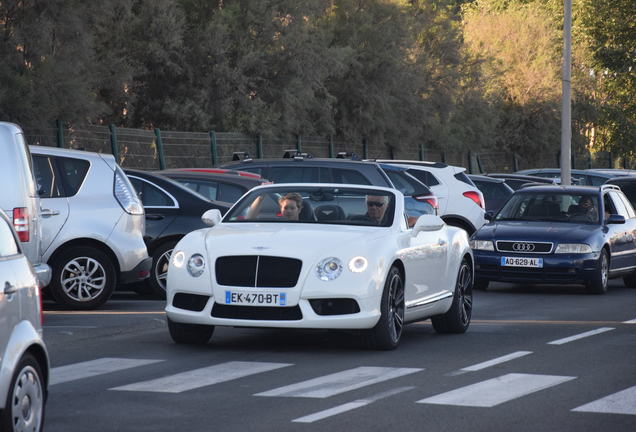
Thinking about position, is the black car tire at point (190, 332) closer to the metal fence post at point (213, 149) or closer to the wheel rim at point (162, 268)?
the wheel rim at point (162, 268)

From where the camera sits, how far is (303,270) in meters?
11.5

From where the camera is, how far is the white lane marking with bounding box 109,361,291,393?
31.5 feet

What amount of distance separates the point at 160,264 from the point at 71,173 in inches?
79.5

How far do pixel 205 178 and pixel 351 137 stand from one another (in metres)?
31.0

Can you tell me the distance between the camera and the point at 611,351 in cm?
1216

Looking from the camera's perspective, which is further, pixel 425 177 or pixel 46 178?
pixel 425 177

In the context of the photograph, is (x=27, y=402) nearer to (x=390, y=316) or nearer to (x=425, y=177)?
(x=390, y=316)

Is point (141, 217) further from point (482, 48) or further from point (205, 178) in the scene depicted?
point (482, 48)

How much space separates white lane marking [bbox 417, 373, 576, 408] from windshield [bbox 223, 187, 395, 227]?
8.95ft

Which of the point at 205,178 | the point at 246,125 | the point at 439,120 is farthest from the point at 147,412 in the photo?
the point at 439,120

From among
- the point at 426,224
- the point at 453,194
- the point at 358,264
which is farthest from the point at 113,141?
the point at 358,264

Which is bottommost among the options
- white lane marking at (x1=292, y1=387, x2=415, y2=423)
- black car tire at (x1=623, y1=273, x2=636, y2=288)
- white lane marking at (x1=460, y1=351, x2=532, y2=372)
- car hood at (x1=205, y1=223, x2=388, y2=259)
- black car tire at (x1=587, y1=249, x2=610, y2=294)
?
black car tire at (x1=623, y1=273, x2=636, y2=288)

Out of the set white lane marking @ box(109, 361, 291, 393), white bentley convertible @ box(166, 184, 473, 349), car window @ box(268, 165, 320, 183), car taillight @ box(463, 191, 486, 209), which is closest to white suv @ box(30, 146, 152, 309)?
white bentley convertible @ box(166, 184, 473, 349)

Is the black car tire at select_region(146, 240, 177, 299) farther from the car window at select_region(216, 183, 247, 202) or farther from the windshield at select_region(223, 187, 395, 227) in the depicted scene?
the windshield at select_region(223, 187, 395, 227)
